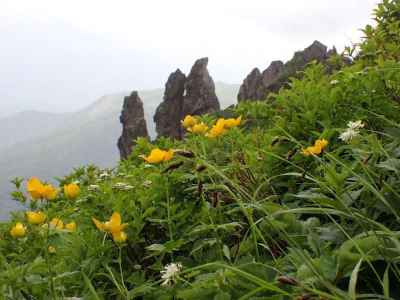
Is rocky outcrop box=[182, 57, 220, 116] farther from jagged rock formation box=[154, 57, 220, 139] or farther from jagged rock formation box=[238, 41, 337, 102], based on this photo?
jagged rock formation box=[238, 41, 337, 102]

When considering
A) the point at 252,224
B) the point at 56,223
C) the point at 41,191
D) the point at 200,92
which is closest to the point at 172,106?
the point at 200,92

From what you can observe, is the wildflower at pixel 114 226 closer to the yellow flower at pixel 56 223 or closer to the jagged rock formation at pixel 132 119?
the yellow flower at pixel 56 223

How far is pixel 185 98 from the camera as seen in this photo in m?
51.2

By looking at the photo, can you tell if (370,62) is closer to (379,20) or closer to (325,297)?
(379,20)

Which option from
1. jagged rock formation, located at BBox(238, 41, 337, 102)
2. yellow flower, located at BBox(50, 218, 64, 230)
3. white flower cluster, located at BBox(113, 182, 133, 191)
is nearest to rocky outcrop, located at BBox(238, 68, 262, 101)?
jagged rock formation, located at BBox(238, 41, 337, 102)

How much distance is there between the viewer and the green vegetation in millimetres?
1573

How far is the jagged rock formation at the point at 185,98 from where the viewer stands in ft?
162

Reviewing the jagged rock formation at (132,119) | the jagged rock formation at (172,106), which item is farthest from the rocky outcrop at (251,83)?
the jagged rock formation at (132,119)

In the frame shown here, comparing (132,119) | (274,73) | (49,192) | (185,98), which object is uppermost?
(274,73)

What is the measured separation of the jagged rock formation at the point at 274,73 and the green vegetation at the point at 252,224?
43782 mm

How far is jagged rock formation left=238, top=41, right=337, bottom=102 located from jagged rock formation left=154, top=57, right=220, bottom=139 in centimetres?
342

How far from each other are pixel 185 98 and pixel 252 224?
1967 inches

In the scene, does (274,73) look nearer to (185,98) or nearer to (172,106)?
(185,98)

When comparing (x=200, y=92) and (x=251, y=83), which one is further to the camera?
(x=251, y=83)
